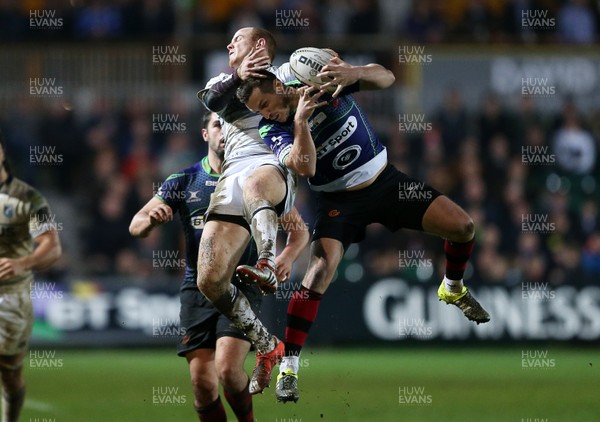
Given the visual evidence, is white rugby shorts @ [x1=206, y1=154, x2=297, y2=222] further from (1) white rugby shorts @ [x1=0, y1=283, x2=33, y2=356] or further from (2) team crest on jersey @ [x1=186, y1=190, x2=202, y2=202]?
(1) white rugby shorts @ [x1=0, y1=283, x2=33, y2=356]

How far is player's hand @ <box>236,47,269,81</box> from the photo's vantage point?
8.92 meters

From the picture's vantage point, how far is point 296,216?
9922 millimetres

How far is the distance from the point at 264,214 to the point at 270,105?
2.94 feet

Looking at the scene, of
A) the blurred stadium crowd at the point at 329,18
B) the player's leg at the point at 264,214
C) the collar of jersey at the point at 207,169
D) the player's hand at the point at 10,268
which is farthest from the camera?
the blurred stadium crowd at the point at 329,18

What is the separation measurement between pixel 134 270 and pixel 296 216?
30.8 ft

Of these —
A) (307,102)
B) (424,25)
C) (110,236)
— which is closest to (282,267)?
(307,102)

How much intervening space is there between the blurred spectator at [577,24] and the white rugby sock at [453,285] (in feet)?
42.6

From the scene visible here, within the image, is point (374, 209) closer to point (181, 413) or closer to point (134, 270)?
point (181, 413)

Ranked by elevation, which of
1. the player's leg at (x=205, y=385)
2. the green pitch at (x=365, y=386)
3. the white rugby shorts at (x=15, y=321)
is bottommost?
the green pitch at (x=365, y=386)

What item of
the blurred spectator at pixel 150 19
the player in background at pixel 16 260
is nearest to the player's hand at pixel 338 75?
the player in background at pixel 16 260

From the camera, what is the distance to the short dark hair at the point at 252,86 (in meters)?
8.99

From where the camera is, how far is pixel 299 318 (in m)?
9.81

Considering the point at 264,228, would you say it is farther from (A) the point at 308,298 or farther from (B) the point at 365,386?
→ (B) the point at 365,386

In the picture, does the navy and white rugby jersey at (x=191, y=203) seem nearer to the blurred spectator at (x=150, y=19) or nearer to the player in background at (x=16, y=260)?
the player in background at (x=16, y=260)
